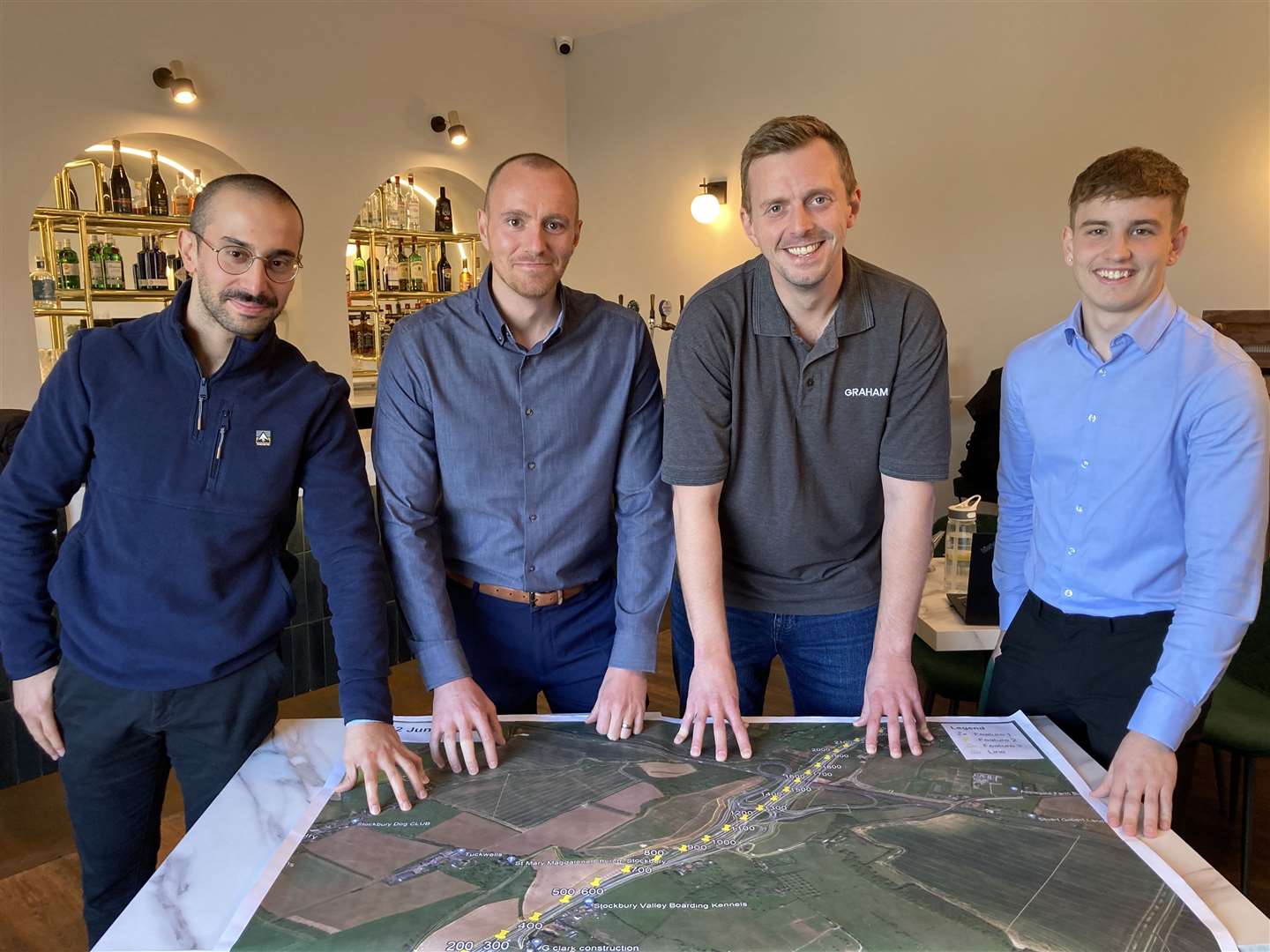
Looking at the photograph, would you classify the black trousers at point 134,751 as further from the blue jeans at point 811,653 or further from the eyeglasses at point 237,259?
the blue jeans at point 811,653

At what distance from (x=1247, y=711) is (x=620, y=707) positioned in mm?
1846

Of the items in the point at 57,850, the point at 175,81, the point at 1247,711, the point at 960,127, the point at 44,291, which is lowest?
the point at 57,850

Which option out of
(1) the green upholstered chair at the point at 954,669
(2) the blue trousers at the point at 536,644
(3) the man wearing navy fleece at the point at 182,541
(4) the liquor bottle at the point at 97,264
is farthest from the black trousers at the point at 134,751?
(4) the liquor bottle at the point at 97,264

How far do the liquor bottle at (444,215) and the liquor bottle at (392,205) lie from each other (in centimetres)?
33

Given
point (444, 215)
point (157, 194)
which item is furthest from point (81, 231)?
point (444, 215)

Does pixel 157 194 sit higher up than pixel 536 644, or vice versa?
pixel 157 194

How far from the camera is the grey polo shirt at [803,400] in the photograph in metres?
1.70

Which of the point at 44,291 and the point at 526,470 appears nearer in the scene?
the point at 526,470

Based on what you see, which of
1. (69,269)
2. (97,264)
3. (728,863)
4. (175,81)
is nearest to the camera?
(728,863)

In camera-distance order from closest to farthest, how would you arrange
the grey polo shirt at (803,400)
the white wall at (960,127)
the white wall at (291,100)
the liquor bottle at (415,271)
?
the grey polo shirt at (803,400) < the white wall at (960,127) < the white wall at (291,100) < the liquor bottle at (415,271)

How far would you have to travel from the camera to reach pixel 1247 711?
2.51 metres

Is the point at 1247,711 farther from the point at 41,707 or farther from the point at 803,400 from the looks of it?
the point at 41,707

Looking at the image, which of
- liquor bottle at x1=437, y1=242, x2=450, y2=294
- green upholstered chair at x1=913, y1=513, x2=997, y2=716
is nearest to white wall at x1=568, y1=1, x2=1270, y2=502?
liquor bottle at x1=437, y1=242, x2=450, y2=294

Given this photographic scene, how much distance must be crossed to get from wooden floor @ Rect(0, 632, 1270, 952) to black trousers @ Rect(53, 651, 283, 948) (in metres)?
0.94
